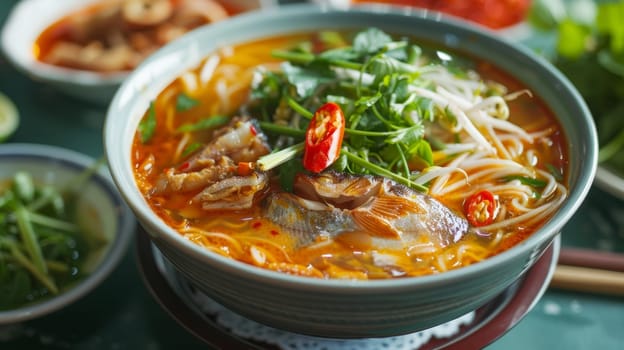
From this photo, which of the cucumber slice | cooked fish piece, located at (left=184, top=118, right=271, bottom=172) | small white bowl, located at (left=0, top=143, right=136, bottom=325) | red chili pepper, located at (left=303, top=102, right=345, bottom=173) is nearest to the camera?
Result: red chili pepper, located at (left=303, top=102, right=345, bottom=173)

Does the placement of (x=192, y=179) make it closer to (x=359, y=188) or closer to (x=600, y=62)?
(x=359, y=188)

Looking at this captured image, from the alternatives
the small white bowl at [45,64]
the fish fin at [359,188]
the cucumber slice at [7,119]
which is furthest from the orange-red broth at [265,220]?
the cucumber slice at [7,119]

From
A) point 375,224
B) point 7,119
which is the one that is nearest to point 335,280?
point 375,224

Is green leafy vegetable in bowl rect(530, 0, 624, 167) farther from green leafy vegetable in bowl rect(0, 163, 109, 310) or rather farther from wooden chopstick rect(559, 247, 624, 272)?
green leafy vegetable in bowl rect(0, 163, 109, 310)

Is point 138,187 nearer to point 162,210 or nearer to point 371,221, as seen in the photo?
point 162,210

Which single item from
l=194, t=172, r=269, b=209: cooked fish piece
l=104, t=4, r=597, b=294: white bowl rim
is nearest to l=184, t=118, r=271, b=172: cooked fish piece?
l=194, t=172, r=269, b=209: cooked fish piece
